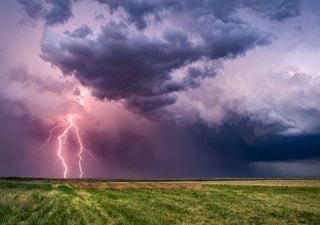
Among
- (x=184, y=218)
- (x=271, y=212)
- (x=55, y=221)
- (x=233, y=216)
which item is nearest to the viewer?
(x=55, y=221)

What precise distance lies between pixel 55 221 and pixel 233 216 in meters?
11.4

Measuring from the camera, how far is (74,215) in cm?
2494

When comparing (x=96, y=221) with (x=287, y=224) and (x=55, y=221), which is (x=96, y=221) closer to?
(x=55, y=221)

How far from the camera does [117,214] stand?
2566cm

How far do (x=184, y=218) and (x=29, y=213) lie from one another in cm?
971

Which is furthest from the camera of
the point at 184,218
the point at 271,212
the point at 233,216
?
the point at 271,212

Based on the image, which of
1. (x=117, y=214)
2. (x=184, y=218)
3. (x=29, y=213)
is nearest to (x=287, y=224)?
(x=184, y=218)

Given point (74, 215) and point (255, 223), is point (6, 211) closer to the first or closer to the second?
point (74, 215)

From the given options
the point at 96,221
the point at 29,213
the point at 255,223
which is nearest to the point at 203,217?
the point at 255,223

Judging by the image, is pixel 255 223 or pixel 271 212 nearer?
pixel 255 223

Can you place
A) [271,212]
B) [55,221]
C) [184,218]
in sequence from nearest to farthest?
[55,221]
[184,218]
[271,212]

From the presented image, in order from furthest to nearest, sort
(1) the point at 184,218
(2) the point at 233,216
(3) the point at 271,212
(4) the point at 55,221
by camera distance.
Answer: (3) the point at 271,212 → (2) the point at 233,216 → (1) the point at 184,218 → (4) the point at 55,221

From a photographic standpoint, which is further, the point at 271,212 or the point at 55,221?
the point at 271,212

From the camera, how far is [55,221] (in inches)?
840
